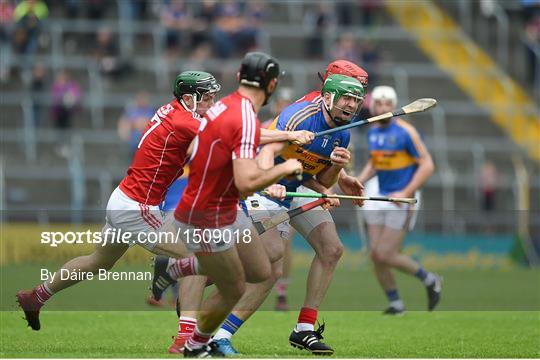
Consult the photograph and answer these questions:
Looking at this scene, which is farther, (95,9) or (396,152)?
(95,9)

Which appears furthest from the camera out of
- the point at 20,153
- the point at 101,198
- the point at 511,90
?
the point at 511,90

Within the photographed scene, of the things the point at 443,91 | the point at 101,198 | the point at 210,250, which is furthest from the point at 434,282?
the point at 443,91

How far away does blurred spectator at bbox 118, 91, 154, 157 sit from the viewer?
78.1 ft

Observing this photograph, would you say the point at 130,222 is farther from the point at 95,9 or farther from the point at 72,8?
the point at 72,8

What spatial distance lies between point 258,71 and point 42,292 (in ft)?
10.5

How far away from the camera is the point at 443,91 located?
2997 centimetres

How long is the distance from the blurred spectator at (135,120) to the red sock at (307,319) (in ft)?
40.8

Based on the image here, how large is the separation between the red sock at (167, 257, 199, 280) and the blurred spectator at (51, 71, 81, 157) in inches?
585

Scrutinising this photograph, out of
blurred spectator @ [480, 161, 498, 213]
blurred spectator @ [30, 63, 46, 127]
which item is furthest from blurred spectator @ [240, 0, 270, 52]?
blurred spectator @ [480, 161, 498, 213]

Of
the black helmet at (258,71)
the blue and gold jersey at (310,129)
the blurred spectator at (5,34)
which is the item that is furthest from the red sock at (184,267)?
the blurred spectator at (5,34)

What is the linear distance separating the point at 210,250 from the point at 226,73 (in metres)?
18.2

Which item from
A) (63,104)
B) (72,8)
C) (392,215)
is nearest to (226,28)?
(72,8)

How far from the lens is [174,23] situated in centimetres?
2817

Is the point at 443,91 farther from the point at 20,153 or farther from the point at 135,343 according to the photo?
the point at 135,343
